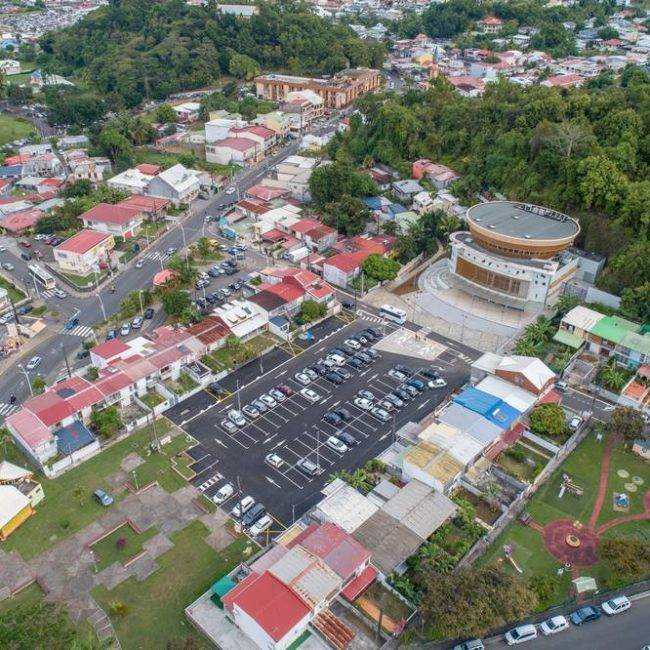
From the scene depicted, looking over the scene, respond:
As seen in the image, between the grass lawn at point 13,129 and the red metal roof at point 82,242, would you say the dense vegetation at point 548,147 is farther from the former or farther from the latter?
the grass lawn at point 13,129

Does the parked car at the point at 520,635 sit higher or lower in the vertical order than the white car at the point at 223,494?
higher

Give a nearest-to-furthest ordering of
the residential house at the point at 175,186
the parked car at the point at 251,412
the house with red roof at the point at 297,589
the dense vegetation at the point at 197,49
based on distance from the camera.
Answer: the house with red roof at the point at 297,589, the parked car at the point at 251,412, the residential house at the point at 175,186, the dense vegetation at the point at 197,49

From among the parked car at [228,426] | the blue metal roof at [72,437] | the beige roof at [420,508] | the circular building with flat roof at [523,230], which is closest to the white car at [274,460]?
the parked car at [228,426]

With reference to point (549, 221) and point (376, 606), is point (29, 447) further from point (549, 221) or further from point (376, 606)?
point (549, 221)

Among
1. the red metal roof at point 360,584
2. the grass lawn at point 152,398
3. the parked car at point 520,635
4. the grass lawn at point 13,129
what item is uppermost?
the red metal roof at point 360,584

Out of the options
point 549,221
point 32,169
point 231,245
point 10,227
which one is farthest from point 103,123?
point 549,221

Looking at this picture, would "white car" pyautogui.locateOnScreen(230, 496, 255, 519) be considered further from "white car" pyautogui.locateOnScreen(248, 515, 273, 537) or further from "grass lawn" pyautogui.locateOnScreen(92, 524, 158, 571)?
"grass lawn" pyautogui.locateOnScreen(92, 524, 158, 571)
